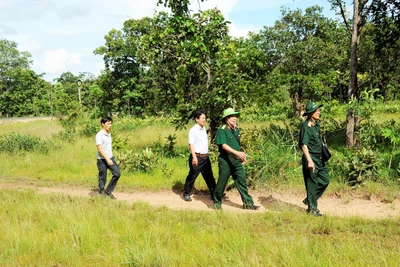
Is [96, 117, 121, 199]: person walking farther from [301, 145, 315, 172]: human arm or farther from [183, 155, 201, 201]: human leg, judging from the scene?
[301, 145, 315, 172]: human arm

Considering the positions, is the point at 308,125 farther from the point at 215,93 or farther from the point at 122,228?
the point at 215,93

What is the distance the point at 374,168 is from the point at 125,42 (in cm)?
3206

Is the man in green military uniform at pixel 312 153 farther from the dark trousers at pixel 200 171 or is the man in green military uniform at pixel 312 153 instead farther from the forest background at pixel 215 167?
the dark trousers at pixel 200 171

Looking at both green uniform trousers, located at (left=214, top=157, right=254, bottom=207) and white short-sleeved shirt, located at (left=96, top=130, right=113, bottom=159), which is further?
white short-sleeved shirt, located at (left=96, top=130, right=113, bottom=159)

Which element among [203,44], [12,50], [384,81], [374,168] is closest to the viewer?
[374,168]

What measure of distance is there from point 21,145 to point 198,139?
8.82 m

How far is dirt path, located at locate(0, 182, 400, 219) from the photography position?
6305mm

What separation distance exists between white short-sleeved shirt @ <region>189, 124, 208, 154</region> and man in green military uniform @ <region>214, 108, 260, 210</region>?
68cm

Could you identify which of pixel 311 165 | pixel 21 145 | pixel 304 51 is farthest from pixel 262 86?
pixel 304 51

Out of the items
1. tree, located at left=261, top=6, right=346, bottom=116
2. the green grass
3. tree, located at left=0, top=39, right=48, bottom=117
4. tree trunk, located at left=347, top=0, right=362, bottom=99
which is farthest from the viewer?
tree, located at left=0, top=39, right=48, bottom=117

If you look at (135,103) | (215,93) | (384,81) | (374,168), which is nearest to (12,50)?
(135,103)

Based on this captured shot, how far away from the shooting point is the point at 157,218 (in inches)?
222

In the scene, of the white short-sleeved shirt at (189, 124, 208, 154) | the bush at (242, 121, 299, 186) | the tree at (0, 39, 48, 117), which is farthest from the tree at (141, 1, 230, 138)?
the tree at (0, 39, 48, 117)

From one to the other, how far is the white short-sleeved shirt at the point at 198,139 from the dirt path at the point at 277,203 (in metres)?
1.10
